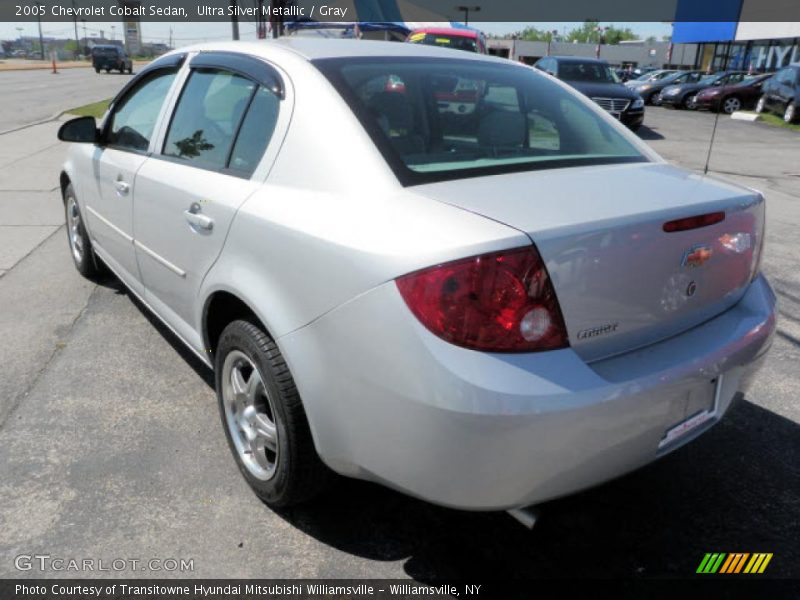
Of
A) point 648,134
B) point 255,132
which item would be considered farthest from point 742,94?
point 255,132

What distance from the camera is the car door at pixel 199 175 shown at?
251 centimetres

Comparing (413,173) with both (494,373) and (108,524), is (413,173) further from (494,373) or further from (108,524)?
(108,524)

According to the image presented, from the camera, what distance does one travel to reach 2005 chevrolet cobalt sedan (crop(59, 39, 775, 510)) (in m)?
1.75

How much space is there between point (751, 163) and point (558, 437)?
12.0m

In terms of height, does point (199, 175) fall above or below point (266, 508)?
above

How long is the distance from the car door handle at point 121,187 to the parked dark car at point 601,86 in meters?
12.2

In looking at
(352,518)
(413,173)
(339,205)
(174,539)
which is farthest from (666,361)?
(174,539)

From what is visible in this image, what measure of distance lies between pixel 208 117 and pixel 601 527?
2.34 m

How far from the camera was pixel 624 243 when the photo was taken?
1.89m

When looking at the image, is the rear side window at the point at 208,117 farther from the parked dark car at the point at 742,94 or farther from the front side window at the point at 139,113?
the parked dark car at the point at 742,94

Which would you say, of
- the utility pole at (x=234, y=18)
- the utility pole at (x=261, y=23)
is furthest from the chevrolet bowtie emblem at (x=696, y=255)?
the utility pole at (x=261, y=23)

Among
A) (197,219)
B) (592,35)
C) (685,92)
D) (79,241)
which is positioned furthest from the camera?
(592,35)

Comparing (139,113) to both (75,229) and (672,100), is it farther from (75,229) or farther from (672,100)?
(672,100)

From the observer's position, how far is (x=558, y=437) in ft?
5.79
